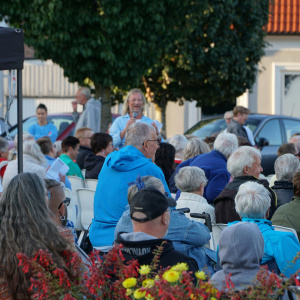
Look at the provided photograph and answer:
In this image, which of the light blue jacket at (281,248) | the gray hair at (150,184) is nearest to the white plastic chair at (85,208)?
the gray hair at (150,184)

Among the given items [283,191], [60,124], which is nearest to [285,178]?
[283,191]

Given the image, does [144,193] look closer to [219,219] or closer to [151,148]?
[151,148]

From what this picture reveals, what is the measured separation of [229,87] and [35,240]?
17759mm

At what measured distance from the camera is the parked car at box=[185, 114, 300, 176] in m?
14.9

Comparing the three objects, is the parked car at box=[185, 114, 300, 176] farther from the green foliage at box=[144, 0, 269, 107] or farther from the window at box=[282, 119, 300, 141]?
the green foliage at box=[144, 0, 269, 107]

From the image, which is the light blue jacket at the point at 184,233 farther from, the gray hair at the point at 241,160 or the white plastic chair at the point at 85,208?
the white plastic chair at the point at 85,208

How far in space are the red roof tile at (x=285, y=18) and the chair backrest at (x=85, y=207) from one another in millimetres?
18513

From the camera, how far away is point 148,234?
Answer: 13.4 ft

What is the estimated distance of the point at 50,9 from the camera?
14039 millimetres

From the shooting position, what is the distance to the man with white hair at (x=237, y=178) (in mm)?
6695

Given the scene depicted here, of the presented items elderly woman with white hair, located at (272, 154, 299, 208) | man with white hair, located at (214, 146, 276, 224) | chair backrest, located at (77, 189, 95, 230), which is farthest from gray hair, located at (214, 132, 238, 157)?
chair backrest, located at (77, 189, 95, 230)

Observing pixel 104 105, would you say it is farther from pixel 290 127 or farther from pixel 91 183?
pixel 91 183

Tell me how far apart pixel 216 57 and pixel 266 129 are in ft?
19.0

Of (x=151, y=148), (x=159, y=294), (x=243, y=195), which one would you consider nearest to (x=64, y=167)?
(x=151, y=148)
